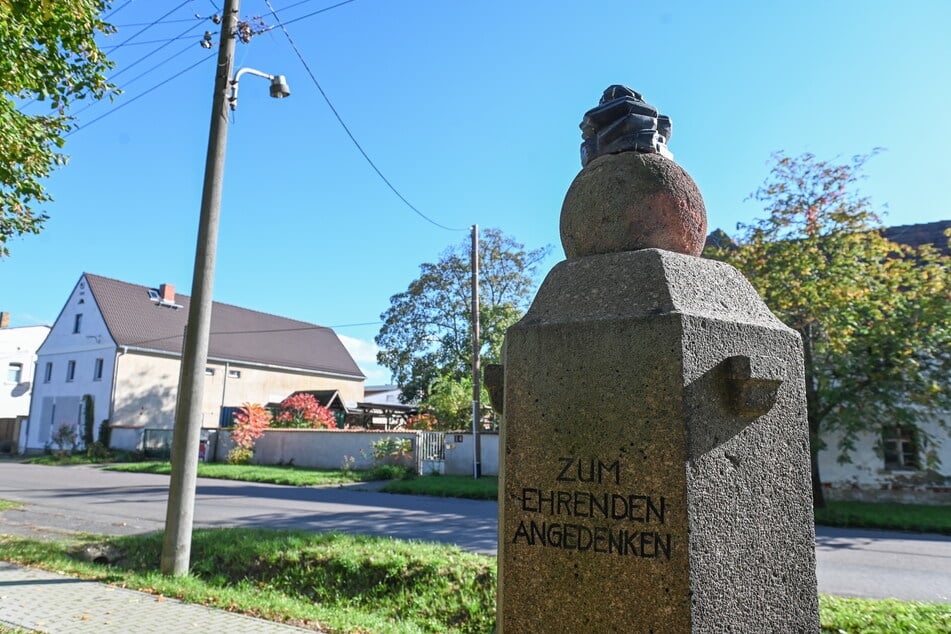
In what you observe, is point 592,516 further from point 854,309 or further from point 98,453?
point 98,453

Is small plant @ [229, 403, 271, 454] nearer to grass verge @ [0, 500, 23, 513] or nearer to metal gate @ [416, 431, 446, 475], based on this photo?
metal gate @ [416, 431, 446, 475]

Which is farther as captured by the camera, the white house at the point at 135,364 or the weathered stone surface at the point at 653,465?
the white house at the point at 135,364

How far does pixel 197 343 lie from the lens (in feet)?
22.8

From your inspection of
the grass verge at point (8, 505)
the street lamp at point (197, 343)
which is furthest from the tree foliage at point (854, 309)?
the grass verge at point (8, 505)

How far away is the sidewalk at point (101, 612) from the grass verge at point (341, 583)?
21 centimetres

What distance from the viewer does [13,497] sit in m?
14.3

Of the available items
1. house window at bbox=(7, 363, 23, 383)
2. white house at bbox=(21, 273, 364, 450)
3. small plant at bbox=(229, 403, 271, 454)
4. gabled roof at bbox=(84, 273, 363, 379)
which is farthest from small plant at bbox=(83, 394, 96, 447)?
house window at bbox=(7, 363, 23, 383)

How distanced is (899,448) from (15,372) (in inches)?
1858

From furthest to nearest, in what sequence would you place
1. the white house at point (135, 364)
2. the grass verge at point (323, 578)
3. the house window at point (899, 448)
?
1. the white house at point (135, 364)
2. the house window at point (899, 448)
3. the grass verge at point (323, 578)

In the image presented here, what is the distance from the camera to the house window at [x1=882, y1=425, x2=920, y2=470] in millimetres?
15070

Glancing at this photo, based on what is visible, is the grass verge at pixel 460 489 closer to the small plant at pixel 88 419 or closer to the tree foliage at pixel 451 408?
the small plant at pixel 88 419

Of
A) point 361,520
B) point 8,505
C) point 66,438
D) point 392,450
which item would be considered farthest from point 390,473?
point 66,438

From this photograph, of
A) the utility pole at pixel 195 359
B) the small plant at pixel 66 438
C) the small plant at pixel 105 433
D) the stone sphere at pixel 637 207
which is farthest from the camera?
the small plant at pixel 66 438

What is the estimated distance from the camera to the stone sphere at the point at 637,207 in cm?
274
